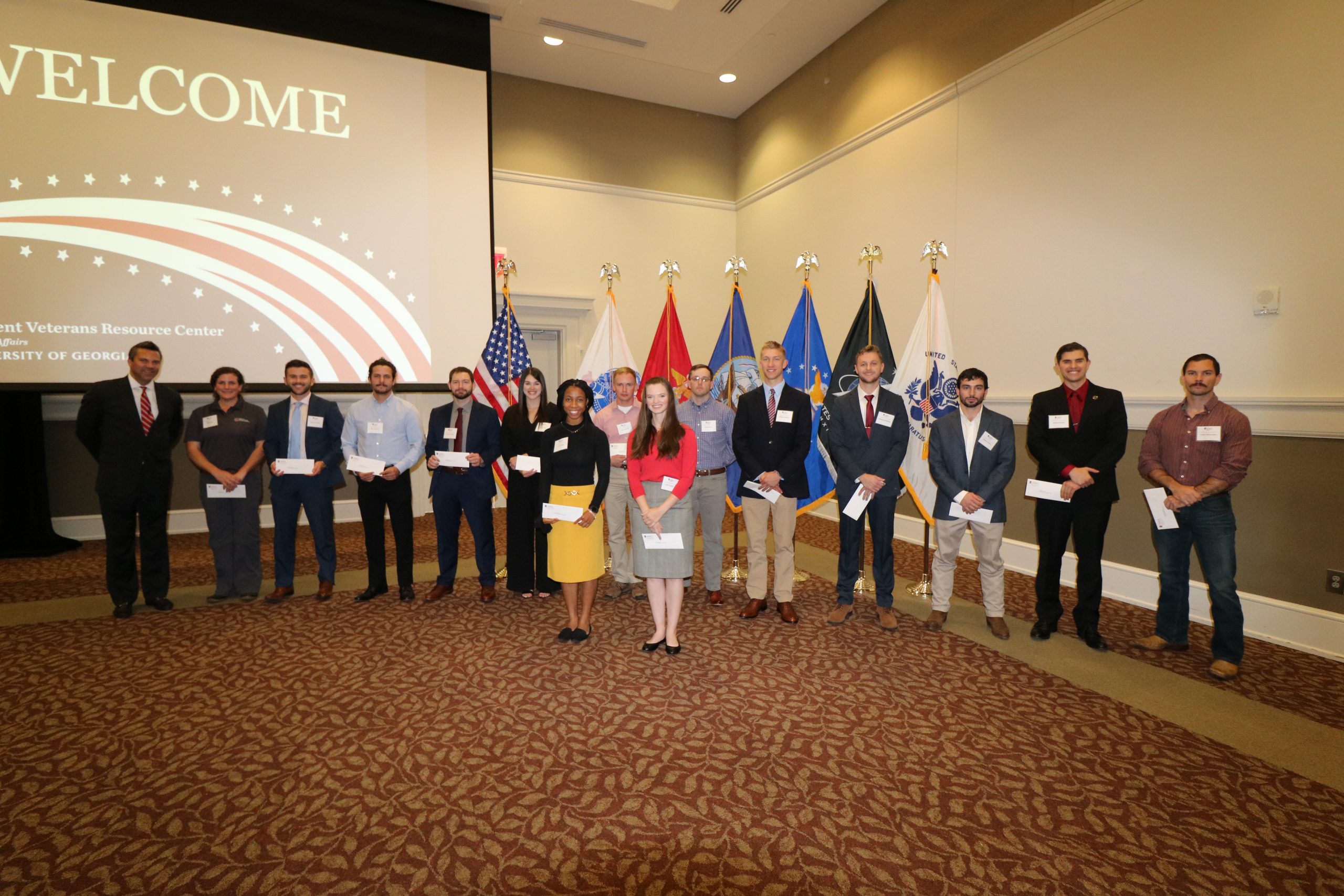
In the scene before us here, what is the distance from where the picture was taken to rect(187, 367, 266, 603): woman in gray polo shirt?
14.6ft

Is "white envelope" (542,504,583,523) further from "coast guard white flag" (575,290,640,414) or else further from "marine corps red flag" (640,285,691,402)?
"marine corps red flag" (640,285,691,402)

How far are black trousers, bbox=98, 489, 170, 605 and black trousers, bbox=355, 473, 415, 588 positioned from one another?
1297mm

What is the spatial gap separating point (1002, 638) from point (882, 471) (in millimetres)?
1227

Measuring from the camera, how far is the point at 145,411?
4281mm

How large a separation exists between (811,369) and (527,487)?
2.58 metres

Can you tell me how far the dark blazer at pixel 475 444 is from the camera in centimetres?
453

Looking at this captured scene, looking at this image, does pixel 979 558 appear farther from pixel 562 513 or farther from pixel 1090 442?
pixel 562 513

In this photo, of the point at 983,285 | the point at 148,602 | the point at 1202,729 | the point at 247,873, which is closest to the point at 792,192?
the point at 983,285

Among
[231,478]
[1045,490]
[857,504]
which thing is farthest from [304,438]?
[1045,490]

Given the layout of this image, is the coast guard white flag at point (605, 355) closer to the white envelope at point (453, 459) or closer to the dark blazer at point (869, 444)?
the white envelope at point (453, 459)

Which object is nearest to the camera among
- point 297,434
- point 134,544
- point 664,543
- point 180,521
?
point 664,543

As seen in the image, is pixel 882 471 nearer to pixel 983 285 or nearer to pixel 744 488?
pixel 744 488

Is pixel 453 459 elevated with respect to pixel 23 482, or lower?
elevated

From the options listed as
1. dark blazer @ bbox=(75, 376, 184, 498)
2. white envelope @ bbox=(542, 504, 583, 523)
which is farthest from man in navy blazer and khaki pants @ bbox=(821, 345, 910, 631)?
dark blazer @ bbox=(75, 376, 184, 498)
